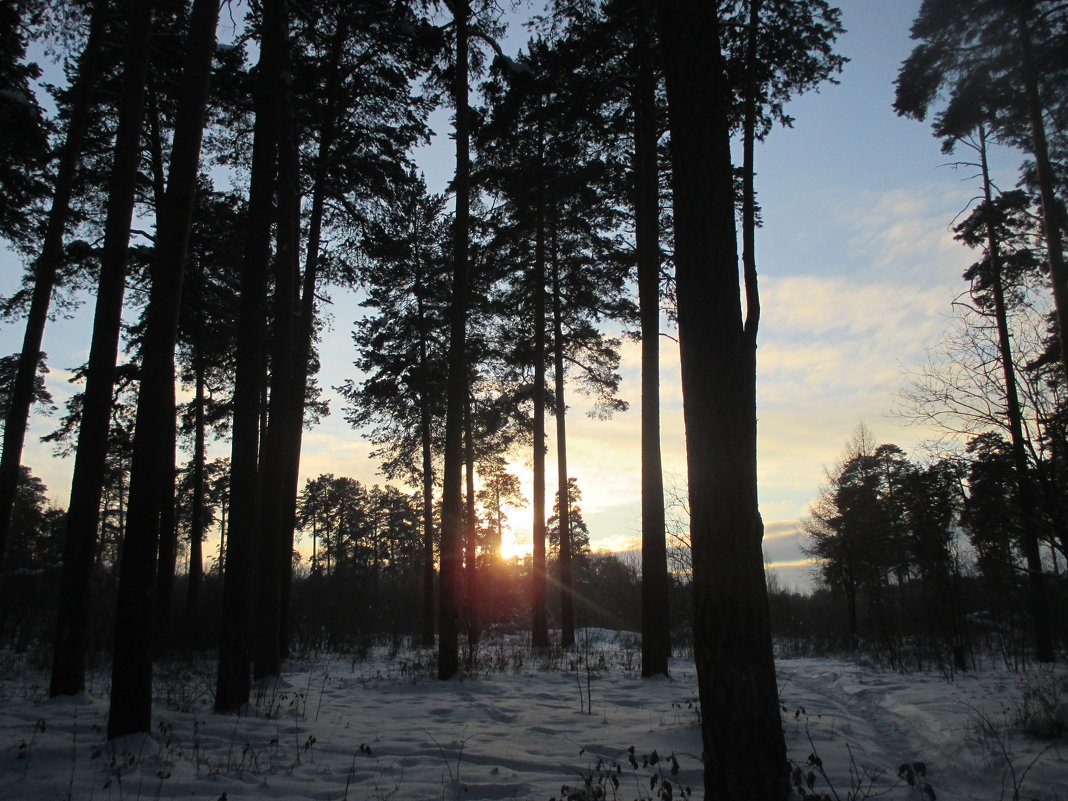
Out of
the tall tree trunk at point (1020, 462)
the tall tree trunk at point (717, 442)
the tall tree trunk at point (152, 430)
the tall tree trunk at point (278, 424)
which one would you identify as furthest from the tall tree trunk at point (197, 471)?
the tall tree trunk at point (1020, 462)

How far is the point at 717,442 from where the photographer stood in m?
3.61

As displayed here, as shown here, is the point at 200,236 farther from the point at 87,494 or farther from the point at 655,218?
the point at 655,218

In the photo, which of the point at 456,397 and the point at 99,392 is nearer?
the point at 99,392

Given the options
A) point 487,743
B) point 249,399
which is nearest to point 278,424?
point 249,399

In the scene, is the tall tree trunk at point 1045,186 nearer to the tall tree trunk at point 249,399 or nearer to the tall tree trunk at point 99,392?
the tall tree trunk at point 249,399

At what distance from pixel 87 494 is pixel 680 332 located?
7.70m

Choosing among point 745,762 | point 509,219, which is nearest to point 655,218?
point 509,219

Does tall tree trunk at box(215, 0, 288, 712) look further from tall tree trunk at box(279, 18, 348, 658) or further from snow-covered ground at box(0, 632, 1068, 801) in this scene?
tall tree trunk at box(279, 18, 348, 658)

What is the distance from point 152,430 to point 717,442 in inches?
199

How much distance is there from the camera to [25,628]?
12.9 m

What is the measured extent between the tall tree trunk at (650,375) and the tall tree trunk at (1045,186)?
680 centimetres

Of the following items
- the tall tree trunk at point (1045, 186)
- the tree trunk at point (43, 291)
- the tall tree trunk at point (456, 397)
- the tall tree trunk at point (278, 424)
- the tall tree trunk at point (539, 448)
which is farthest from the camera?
the tall tree trunk at point (539, 448)

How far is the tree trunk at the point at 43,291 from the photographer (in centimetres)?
909

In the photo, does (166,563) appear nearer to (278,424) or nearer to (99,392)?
(278,424)
